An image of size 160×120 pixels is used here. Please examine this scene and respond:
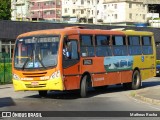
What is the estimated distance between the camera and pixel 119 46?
25016mm

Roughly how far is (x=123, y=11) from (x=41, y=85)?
10147 centimetres

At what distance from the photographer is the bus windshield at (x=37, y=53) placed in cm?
2009

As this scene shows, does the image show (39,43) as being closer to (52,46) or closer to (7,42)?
(52,46)

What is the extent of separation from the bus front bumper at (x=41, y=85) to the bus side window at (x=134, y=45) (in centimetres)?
713

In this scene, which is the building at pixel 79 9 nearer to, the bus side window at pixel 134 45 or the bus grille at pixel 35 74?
the bus side window at pixel 134 45

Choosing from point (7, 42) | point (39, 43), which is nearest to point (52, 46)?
point (39, 43)

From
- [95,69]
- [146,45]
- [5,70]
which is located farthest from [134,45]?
[5,70]

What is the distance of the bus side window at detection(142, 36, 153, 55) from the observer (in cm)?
2762

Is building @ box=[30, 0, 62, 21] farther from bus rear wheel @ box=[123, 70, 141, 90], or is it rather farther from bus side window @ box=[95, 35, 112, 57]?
bus side window @ box=[95, 35, 112, 57]

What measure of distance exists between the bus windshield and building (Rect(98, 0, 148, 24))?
99688mm

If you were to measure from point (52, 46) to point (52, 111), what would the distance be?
5.31 meters

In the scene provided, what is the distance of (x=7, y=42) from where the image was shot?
169 ft

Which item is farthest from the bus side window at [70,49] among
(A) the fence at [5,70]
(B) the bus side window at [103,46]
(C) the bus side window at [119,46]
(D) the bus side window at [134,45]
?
(A) the fence at [5,70]

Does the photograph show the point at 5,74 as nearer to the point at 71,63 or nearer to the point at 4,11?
the point at 71,63
